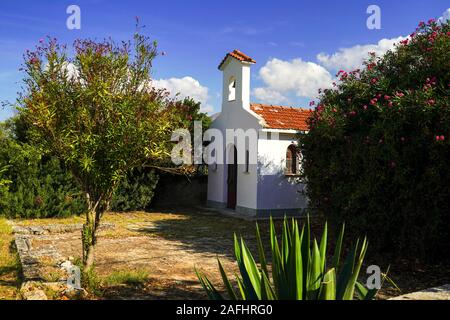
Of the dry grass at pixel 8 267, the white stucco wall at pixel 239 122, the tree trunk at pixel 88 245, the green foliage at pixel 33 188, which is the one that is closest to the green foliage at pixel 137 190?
the green foliage at pixel 33 188

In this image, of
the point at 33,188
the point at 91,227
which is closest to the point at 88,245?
the point at 91,227

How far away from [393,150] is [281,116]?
31.1 feet

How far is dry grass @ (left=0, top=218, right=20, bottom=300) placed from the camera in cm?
629

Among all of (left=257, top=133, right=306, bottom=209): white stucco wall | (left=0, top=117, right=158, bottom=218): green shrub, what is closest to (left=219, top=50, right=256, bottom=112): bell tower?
(left=257, top=133, right=306, bottom=209): white stucco wall

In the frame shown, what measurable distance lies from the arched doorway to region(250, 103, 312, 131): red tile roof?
219cm

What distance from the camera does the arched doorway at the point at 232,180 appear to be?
1783cm

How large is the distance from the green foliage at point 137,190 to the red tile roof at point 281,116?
18.4ft

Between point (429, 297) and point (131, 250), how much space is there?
6853 mm

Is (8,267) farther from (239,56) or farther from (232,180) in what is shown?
(239,56)

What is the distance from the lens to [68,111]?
21.1 ft

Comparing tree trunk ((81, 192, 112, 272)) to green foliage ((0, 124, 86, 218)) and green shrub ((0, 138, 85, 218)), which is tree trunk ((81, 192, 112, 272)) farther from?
green shrub ((0, 138, 85, 218))

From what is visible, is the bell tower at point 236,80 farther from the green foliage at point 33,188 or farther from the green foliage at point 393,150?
the green foliage at point 33,188

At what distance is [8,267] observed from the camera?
8.11 metres
